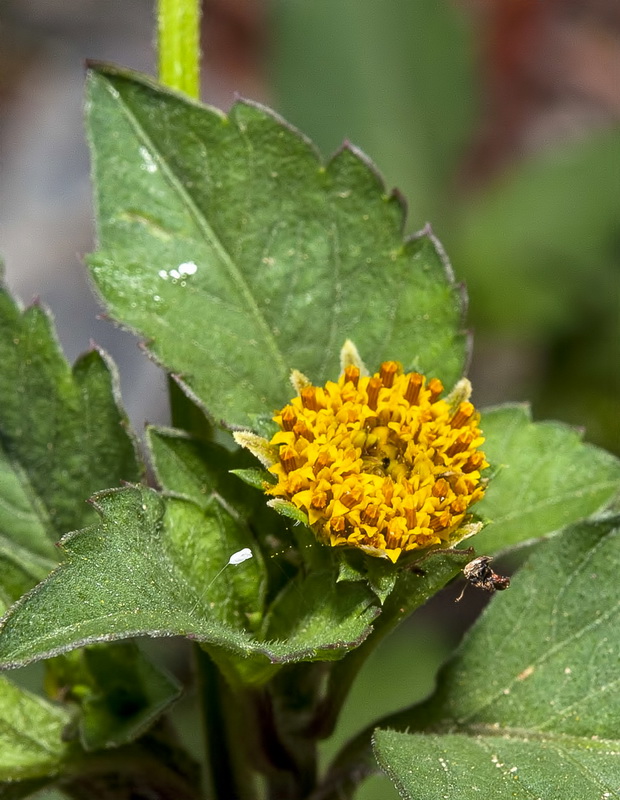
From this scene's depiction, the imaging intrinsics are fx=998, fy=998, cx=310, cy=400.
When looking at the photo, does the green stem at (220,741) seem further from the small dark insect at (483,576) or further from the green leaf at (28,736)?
the small dark insect at (483,576)

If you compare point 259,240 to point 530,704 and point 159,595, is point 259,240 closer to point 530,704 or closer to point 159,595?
point 159,595

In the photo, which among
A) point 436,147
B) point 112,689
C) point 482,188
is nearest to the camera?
point 112,689

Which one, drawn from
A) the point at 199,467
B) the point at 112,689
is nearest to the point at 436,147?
the point at 199,467

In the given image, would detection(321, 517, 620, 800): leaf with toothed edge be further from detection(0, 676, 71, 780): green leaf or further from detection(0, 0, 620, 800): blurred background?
detection(0, 0, 620, 800): blurred background

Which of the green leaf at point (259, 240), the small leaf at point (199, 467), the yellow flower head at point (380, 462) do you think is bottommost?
the small leaf at point (199, 467)

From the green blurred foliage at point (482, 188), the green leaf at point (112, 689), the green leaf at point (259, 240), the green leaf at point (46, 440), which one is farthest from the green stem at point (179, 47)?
the green blurred foliage at point (482, 188)

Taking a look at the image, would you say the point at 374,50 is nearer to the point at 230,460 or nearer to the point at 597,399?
the point at 597,399

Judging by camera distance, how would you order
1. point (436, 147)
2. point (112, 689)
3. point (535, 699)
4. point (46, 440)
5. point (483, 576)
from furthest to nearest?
point (436, 147) → point (46, 440) → point (112, 689) → point (535, 699) → point (483, 576)
